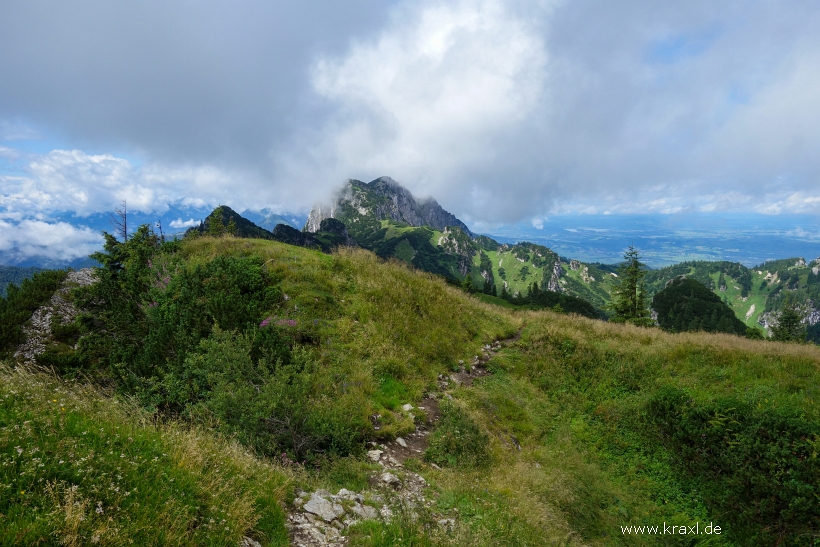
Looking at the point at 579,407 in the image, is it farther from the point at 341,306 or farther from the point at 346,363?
the point at 341,306

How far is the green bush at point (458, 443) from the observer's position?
8.73 metres

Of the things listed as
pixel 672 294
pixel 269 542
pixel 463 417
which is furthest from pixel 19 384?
pixel 672 294

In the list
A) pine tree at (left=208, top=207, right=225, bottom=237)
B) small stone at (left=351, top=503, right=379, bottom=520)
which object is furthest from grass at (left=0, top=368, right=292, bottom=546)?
pine tree at (left=208, top=207, right=225, bottom=237)

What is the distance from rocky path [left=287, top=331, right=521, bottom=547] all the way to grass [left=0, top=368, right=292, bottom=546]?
1.22 feet

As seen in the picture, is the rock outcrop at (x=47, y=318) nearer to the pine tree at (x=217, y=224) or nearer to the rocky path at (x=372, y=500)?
the rocky path at (x=372, y=500)

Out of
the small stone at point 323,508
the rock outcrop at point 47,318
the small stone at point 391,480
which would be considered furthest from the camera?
the rock outcrop at point 47,318

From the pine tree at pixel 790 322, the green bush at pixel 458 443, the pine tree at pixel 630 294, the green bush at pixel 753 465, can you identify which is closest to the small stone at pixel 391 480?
the green bush at pixel 458 443

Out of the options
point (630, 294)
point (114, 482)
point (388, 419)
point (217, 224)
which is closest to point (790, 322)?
point (630, 294)

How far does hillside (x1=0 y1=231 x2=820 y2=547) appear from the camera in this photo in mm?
4590

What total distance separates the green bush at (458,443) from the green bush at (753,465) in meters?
5.71

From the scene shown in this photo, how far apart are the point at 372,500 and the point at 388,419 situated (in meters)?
3.32

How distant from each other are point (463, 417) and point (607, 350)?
9.68 metres

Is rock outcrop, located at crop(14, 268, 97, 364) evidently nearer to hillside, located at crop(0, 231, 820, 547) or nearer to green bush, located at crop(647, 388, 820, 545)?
hillside, located at crop(0, 231, 820, 547)

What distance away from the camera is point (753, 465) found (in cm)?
A: 880
